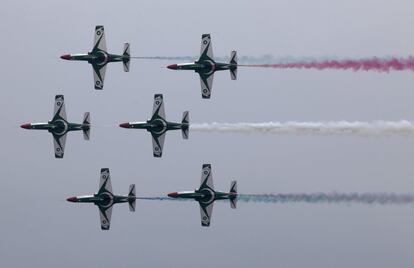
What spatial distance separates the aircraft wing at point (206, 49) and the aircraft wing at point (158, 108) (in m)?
4.44

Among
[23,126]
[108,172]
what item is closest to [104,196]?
[108,172]

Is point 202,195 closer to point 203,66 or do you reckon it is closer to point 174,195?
point 174,195

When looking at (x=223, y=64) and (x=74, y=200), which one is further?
(x=74, y=200)

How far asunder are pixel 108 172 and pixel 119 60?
8.32 meters

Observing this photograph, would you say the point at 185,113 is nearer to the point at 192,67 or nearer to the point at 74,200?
the point at 192,67

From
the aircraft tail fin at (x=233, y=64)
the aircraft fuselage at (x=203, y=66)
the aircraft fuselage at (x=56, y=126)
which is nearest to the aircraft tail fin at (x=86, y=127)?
the aircraft fuselage at (x=56, y=126)

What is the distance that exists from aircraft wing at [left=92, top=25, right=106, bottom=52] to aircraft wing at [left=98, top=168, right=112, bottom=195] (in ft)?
25.9

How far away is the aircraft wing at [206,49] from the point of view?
261 ft

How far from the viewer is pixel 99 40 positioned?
82.7m

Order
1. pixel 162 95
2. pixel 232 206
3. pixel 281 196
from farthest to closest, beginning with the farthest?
1. pixel 162 95
2. pixel 232 206
3. pixel 281 196

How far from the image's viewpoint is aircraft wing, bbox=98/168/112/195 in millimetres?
83850

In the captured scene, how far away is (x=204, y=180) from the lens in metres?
80.4

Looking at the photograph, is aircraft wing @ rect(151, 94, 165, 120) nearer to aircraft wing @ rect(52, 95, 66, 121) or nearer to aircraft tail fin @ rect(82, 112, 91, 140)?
aircraft tail fin @ rect(82, 112, 91, 140)

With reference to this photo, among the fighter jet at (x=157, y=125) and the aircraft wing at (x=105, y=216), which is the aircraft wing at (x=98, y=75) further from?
the aircraft wing at (x=105, y=216)
